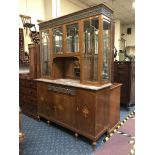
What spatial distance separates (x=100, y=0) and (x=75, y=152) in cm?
530

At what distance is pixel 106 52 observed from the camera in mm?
3018

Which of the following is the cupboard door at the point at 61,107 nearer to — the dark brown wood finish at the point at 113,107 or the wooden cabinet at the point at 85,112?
the wooden cabinet at the point at 85,112

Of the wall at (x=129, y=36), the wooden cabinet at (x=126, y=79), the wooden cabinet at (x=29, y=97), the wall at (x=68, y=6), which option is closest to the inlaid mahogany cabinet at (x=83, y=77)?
the wooden cabinet at (x=29, y=97)

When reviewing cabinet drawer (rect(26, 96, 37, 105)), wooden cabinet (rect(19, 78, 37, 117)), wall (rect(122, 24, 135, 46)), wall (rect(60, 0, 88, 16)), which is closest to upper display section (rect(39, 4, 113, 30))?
wooden cabinet (rect(19, 78, 37, 117))

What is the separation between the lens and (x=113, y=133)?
322 centimetres

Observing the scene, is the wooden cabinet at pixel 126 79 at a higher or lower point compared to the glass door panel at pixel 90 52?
lower

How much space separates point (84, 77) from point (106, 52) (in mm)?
602

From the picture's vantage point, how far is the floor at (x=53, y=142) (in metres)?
2.62

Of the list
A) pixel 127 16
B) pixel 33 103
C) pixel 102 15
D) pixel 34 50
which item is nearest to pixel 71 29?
pixel 102 15

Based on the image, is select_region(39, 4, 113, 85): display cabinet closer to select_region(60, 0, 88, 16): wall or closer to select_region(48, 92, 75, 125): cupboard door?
select_region(48, 92, 75, 125): cupboard door

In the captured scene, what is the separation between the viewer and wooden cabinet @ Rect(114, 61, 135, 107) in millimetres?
4613

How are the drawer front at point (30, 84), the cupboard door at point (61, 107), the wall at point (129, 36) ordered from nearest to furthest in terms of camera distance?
the cupboard door at point (61, 107) → the drawer front at point (30, 84) → the wall at point (129, 36)

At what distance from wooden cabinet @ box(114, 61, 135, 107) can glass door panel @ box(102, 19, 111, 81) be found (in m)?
1.72
